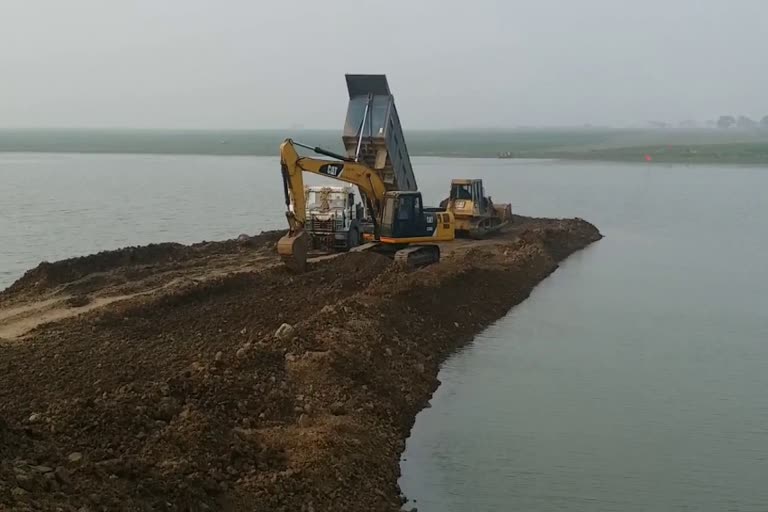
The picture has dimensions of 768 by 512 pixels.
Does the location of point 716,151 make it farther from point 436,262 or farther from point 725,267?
point 436,262

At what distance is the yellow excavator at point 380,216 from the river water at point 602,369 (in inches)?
114

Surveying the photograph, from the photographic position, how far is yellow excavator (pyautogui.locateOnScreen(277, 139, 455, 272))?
1773cm

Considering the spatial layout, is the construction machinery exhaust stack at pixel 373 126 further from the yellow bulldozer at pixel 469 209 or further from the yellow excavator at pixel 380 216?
the yellow bulldozer at pixel 469 209

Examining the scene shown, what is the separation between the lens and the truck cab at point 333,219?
21.6 metres

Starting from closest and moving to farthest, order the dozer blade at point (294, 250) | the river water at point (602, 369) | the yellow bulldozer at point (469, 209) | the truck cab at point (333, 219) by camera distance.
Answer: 1. the river water at point (602, 369)
2. the dozer blade at point (294, 250)
3. the truck cab at point (333, 219)
4. the yellow bulldozer at point (469, 209)

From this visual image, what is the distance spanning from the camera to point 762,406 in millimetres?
12633

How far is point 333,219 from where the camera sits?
851 inches

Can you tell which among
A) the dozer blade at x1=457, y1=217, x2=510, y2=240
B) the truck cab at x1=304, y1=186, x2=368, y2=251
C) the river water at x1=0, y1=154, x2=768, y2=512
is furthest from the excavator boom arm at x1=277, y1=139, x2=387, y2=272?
the dozer blade at x1=457, y1=217, x2=510, y2=240

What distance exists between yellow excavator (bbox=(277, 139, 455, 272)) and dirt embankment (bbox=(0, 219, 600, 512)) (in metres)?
0.74

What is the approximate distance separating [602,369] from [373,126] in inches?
385

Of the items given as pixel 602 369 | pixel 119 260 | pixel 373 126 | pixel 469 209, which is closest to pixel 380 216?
pixel 373 126

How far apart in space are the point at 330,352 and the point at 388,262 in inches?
324

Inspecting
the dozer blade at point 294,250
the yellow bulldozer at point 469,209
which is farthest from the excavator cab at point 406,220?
the yellow bulldozer at point 469,209

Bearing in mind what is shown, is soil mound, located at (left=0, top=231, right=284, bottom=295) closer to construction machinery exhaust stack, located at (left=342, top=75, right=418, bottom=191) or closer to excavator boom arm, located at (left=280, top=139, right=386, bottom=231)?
construction machinery exhaust stack, located at (left=342, top=75, right=418, bottom=191)
